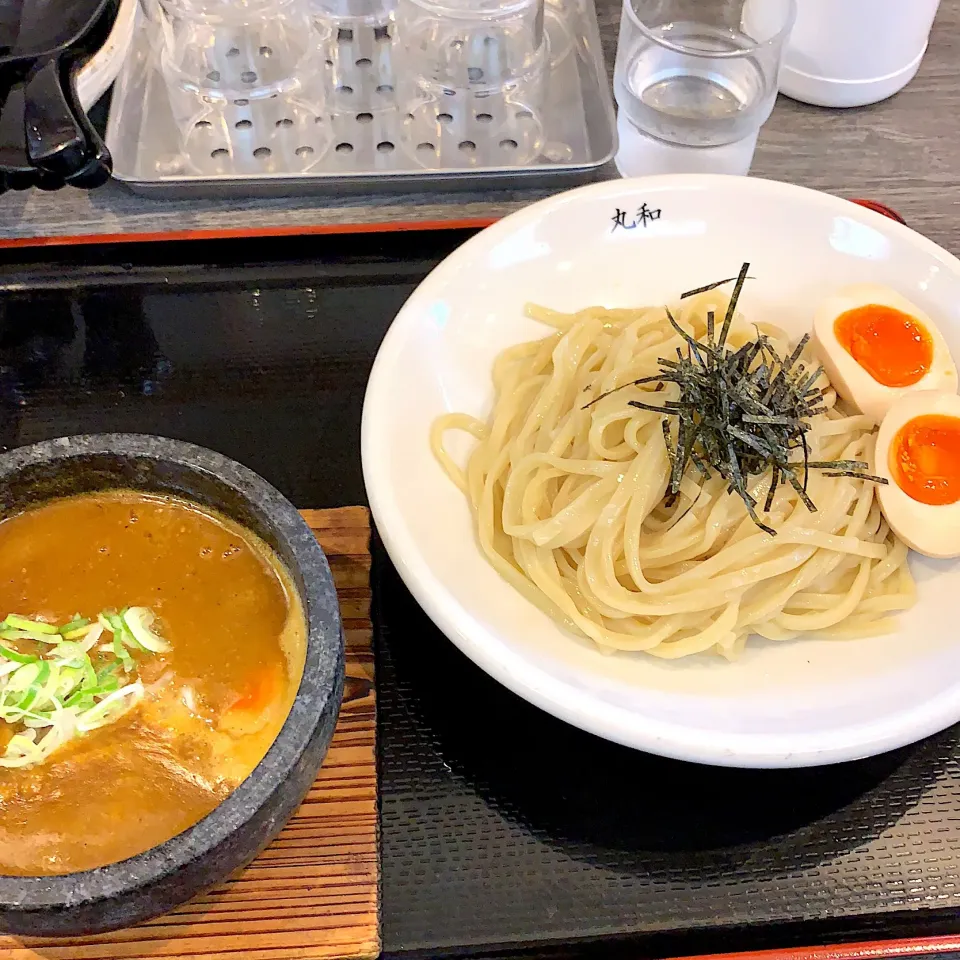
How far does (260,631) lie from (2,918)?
0.44 m

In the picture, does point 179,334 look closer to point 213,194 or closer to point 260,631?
A: point 213,194

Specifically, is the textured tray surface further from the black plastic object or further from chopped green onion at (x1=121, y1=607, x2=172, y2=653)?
the black plastic object

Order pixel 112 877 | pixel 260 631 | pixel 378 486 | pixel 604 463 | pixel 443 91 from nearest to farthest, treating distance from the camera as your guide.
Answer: pixel 112 877, pixel 260 631, pixel 378 486, pixel 604 463, pixel 443 91

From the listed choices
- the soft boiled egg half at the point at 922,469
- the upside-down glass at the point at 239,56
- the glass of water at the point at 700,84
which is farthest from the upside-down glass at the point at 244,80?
the soft boiled egg half at the point at 922,469

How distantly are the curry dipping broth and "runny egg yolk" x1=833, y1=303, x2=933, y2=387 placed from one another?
110 centimetres

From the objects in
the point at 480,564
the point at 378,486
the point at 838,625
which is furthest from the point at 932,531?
the point at 378,486

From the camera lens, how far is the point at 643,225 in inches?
71.8

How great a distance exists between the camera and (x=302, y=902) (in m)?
1.23

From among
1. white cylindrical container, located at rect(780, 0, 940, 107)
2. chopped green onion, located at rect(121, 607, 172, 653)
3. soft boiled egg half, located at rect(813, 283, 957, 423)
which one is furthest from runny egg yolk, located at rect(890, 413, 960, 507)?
white cylindrical container, located at rect(780, 0, 940, 107)

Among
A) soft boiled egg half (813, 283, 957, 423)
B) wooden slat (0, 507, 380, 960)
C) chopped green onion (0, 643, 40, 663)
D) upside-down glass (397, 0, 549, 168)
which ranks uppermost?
upside-down glass (397, 0, 549, 168)

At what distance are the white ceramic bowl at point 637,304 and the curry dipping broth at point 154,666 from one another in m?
0.23

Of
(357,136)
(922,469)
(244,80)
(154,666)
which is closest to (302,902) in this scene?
(154,666)

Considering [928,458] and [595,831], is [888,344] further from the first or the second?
[595,831]

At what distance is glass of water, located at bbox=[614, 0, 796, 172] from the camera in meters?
2.14
